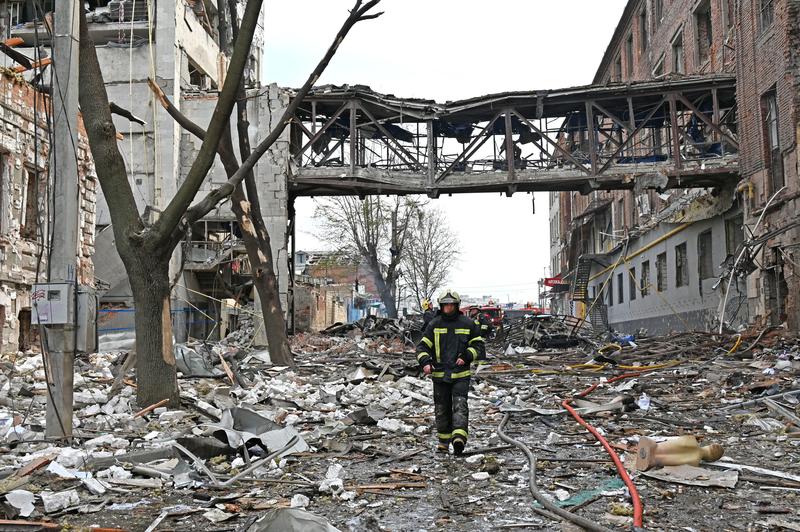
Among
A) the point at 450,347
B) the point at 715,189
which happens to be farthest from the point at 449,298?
the point at 715,189

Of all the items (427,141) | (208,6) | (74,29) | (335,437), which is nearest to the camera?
(74,29)

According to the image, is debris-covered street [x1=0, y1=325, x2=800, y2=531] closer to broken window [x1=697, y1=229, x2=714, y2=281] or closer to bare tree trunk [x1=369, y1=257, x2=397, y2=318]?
broken window [x1=697, y1=229, x2=714, y2=281]

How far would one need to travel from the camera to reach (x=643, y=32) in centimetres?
3609

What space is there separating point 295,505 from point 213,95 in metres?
24.7

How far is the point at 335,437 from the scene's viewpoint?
8547 millimetres

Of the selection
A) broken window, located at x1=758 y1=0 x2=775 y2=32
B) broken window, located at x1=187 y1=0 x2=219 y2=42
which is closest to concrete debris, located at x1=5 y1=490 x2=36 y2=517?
broken window, located at x1=758 y1=0 x2=775 y2=32

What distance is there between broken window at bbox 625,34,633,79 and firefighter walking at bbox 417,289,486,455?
34.4 m

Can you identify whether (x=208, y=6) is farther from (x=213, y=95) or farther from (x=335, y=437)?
(x=335, y=437)

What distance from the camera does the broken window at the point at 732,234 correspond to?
22.7 m

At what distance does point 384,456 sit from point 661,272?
25383mm

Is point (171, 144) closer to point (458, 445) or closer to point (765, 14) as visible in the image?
point (765, 14)

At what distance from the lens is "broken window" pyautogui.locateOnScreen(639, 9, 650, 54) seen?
3553 cm

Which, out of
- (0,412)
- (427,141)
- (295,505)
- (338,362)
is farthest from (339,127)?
(295,505)

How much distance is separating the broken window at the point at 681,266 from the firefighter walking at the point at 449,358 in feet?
70.1
